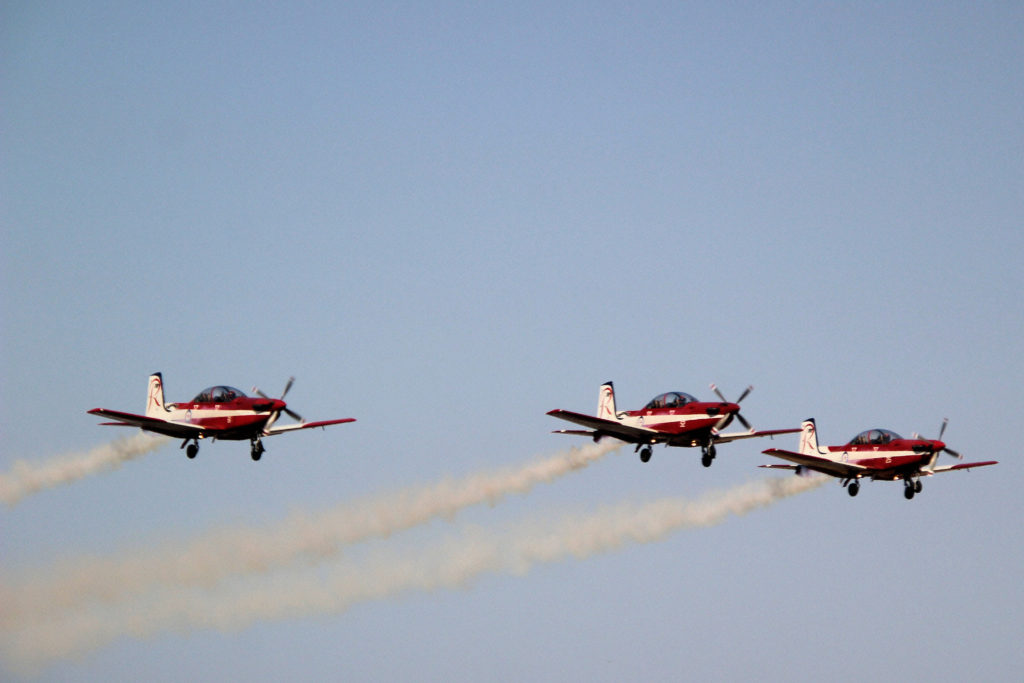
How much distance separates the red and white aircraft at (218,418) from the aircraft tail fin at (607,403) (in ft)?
39.4

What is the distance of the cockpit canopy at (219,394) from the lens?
70.7 metres

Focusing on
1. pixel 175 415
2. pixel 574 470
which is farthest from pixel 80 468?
pixel 574 470

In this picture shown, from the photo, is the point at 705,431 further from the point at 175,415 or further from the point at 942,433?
the point at 175,415

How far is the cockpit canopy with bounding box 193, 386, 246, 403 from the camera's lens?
70.7 meters

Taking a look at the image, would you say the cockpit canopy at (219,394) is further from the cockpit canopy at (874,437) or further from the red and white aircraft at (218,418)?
the cockpit canopy at (874,437)

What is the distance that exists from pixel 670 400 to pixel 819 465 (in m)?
9.11

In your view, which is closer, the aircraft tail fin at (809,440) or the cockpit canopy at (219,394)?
the cockpit canopy at (219,394)

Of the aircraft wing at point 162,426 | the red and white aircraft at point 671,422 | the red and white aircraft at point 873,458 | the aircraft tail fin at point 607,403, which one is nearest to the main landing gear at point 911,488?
the red and white aircraft at point 873,458

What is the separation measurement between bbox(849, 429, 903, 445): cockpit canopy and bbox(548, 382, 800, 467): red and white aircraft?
3823mm

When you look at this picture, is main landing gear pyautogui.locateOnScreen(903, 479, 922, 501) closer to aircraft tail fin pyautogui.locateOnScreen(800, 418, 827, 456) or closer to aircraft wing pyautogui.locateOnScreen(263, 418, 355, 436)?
aircraft tail fin pyautogui.locateOnScreen(800, 418, 827, 456)

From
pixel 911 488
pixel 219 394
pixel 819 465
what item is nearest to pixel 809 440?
pixel 819 465

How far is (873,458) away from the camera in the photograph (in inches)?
2990

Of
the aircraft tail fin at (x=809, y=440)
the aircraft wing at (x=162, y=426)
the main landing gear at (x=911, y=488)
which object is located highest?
the aircraft wing at (x=162, y=426)

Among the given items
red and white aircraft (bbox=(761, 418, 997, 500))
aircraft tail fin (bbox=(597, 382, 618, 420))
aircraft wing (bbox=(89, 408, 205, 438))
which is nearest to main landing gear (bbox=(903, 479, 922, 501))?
red and white aircraft (bbox=(761, 418, 997, 500))
